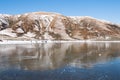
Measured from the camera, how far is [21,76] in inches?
1375

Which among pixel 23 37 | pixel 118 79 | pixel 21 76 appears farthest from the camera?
pixel 23 37

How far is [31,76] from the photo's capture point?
115ft

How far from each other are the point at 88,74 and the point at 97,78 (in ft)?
10.7

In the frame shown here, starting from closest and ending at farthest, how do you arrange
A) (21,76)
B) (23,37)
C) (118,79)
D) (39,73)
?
(118,79), (21,76), (39,73), (23,37)

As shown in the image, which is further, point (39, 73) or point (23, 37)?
point (23, 37)

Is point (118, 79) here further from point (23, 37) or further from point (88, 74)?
point (23, 37)

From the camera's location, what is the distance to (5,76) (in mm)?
35250

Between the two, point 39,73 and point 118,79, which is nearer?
point 118,79

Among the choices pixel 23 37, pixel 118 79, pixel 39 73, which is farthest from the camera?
pixel 23 37

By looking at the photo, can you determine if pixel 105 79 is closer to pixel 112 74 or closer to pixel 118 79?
pixel 118 79

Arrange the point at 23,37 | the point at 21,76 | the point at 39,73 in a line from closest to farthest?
the point at 21,76 → the point at 39,73 → the point at 23,37

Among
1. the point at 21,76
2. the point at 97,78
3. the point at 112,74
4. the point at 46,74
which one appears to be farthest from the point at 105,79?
the point at 21,76

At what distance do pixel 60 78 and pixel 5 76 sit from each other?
23.6 ft

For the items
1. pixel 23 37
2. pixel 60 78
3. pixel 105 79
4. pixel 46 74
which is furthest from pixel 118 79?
pixel 23 37
